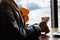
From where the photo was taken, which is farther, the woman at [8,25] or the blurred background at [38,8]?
the blurred background at [38,8]

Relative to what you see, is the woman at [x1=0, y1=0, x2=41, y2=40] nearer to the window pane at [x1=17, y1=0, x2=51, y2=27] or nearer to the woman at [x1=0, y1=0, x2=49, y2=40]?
the woman at [x1=0, y1=0, x2=49, y2=40]

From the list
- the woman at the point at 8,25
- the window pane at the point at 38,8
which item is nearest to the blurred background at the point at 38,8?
the window pane at the point at 38,8

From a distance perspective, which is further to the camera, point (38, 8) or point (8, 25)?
point (38, 8)

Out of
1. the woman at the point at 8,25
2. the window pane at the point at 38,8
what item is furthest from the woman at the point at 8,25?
the window pane at the point at 38,8

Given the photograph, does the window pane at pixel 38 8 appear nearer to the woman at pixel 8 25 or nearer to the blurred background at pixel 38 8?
the blurred background at pixel 38 8

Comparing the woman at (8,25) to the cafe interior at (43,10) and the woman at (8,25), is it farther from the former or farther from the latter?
the cafe interior at (43,10)

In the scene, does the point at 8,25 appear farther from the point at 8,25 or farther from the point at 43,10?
the point at 43,10

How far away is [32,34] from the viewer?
4.62ft

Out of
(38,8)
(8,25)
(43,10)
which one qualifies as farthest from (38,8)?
(8,25)

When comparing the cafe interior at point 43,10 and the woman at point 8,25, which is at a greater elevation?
the woman at point 8,25

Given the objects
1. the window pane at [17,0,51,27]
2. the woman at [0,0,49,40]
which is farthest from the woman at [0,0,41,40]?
the window pane at [17,0,51,27]

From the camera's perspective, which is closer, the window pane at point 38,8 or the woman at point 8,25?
the woman at point 8,25

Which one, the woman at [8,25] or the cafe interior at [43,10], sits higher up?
the woman at [8,25]

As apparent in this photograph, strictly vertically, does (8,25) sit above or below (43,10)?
above
